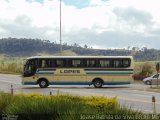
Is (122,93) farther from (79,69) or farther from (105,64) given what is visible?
(79,69)

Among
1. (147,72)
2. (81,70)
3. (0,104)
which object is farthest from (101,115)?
(147,72)

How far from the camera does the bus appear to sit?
134 ft

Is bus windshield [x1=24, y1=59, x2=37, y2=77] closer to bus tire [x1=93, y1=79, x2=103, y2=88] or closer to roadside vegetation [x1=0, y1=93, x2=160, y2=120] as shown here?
bus tire [x1=93, y1=79, x2=103, y2=88]

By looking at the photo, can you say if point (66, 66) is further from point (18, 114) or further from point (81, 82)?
point (18, 114)

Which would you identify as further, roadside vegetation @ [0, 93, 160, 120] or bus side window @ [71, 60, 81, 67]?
bus side window @ [71, 60, 81, 67]

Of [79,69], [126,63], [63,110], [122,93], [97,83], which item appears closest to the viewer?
[63,110]

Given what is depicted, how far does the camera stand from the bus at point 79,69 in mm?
40906

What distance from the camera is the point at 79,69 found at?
1612 inches

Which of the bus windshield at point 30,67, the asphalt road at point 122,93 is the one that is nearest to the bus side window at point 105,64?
the asphalt road at point 122,93

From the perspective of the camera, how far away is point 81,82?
41.5 metres

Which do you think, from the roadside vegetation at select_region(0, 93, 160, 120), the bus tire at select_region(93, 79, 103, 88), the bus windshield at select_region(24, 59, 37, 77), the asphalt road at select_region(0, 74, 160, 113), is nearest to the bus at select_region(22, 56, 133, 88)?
the bus windshield at select_region(24, 59, 37, 77)

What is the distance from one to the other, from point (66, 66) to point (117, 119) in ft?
102

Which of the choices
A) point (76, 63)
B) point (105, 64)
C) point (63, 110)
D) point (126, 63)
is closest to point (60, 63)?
point (76, 63)

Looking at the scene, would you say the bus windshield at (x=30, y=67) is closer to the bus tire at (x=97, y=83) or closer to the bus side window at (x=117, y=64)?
the bus tire at (x=97, y=83)
